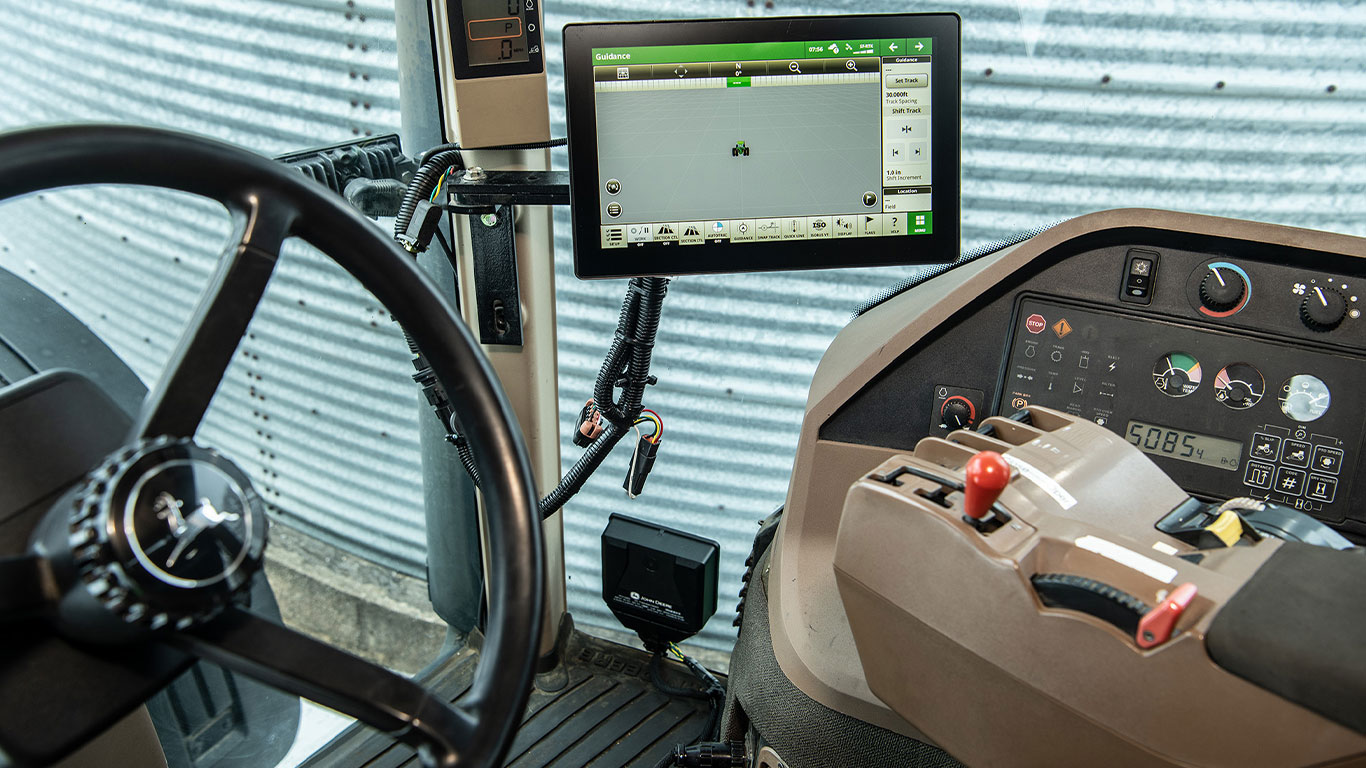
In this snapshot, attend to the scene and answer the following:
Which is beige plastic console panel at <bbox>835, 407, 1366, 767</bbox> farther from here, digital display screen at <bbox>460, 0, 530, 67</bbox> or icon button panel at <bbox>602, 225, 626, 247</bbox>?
digital display screen at <bbox>460, 0, 530, 67</bbox>

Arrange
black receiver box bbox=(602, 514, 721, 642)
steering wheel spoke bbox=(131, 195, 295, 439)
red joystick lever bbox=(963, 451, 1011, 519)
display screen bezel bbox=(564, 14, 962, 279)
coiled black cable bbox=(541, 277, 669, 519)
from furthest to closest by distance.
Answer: black receiver box bbox=(602, 514, 721, 642)
coiled black cable bbox=(541, 277, 669, 519)
display screen bezel bbox=(564, 14, 962, 279)
red joystick lever bbox=(963, 451, 1011, 519)
steering wheel spoke bbox=(131, 195, 295, 439)

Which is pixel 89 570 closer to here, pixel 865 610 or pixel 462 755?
pixel 462 755

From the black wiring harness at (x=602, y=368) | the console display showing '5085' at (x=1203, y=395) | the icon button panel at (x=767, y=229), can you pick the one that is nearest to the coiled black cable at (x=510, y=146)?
the black wiring harness at (x=602, y=368)

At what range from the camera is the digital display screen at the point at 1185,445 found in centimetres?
120

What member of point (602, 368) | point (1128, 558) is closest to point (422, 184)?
point (602, 368)

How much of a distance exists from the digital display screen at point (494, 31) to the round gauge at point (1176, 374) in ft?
3.40

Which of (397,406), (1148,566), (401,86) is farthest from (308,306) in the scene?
(1148,566)

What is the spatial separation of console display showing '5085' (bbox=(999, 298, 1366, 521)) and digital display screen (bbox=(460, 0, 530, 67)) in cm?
85

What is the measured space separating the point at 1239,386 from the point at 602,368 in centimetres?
99

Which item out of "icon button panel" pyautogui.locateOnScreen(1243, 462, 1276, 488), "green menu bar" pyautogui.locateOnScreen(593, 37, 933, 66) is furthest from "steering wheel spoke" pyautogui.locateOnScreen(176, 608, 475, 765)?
"icon button panel" pyautogui.locateOnScreen(1243, 462, 1276, 488)

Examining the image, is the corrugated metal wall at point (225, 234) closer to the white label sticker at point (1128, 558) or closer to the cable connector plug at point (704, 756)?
the cable connector plug at point (704, 756)

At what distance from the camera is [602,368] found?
1532 mm

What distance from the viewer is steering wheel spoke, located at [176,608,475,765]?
62 centimetres

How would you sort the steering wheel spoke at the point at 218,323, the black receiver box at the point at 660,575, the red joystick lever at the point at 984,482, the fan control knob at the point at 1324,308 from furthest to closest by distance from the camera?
1. the black receiver box at the point at 660,575
2. the fan control knob at the point at 1324,308
3. the red joystick lever at the point at 984,482
4. the steering wheel spoke at the point at 218,323
